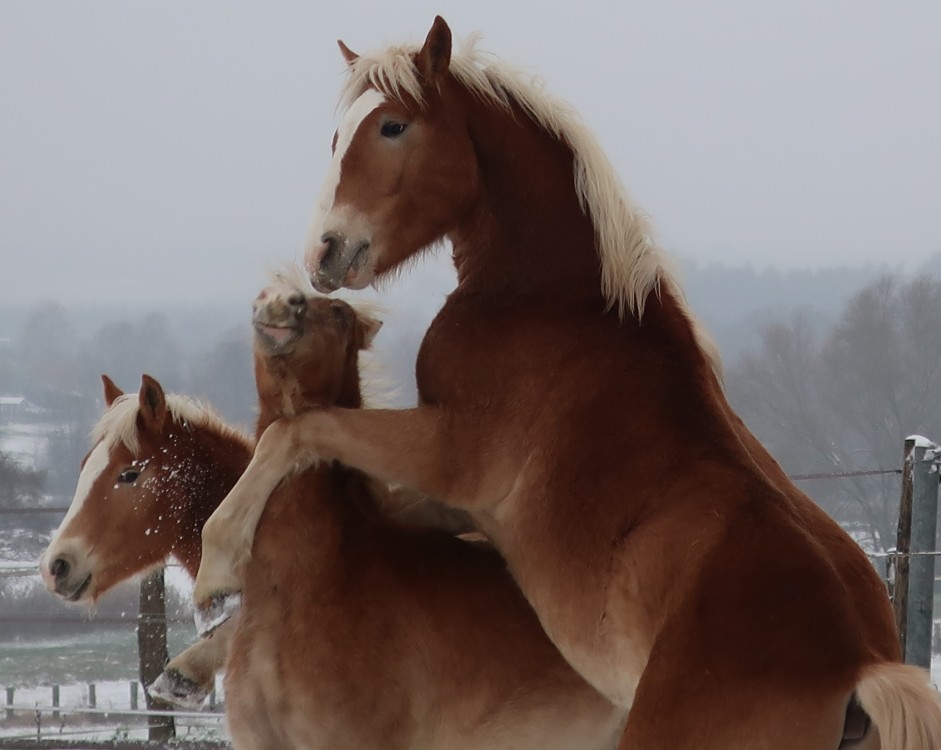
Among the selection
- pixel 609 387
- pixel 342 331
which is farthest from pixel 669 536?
pixel 342 331

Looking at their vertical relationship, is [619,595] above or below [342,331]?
below

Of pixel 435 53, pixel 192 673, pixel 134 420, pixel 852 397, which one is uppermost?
pixel 435 53

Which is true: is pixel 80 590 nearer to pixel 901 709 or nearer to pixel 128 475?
pixel 128 475

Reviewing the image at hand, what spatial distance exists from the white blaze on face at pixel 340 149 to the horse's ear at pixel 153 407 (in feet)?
3.15

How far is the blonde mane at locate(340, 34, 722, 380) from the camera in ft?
9.50

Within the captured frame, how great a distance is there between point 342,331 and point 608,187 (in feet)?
2.78

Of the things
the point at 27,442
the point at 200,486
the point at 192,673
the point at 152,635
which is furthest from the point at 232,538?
the point at 27,442

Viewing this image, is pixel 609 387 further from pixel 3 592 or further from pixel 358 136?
pixel 3 592

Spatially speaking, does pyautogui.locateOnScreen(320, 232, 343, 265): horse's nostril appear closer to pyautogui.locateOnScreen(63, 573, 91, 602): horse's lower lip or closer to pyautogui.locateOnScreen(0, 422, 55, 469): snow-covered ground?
pyautogui.locateOnScreen(63, 573, 91, 602): horse's lower lip

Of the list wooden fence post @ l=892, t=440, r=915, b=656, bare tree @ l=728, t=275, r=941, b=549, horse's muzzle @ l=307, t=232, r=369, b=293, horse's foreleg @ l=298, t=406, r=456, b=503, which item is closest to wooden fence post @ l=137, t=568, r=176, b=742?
wooden fence post @ l=892, t=440, r=915, b=656

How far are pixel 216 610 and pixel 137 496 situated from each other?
0.71m

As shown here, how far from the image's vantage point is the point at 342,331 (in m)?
3.22

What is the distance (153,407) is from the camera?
11.6ft

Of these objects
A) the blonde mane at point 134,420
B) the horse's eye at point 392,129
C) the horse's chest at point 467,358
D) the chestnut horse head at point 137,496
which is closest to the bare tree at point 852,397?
the blonde mane at point 134,420
